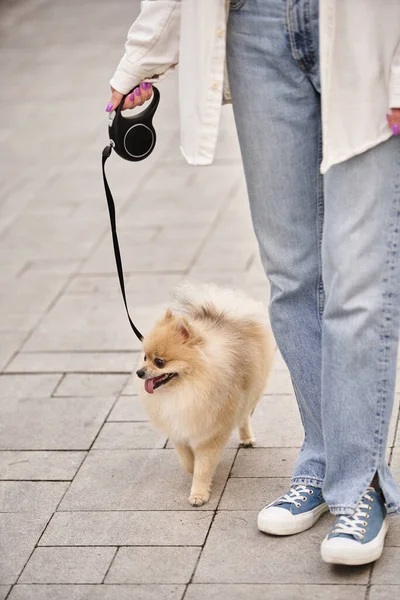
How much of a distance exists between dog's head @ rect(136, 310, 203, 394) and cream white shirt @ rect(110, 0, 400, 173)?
0.68 metres

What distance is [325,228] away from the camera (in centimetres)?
273

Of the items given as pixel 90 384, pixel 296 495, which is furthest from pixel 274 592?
pixel 90 384

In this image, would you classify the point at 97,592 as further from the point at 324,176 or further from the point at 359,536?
the point at 324,176

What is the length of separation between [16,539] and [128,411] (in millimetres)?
954

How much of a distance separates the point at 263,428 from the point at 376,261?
4.28 feet

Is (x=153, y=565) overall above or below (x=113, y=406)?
above

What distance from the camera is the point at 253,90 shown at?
2.80 m

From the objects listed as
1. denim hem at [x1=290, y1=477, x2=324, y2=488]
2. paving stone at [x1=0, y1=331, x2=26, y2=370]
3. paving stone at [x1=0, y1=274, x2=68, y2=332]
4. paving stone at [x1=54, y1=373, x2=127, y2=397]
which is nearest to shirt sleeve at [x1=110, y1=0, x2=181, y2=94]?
denim hem at [x1=290, y1=477, x2=324, y2=488]

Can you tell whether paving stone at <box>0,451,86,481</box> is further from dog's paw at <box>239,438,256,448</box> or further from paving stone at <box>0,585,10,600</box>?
paving stone at <box>0,585,10,600</box>

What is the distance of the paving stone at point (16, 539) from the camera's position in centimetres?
303

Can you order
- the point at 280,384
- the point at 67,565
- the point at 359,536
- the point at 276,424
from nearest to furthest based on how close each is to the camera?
the point at 359,536 < the point at 67,565 < the point at 276,424 < the point at 280,384

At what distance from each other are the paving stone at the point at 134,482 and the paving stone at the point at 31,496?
0.04 metres

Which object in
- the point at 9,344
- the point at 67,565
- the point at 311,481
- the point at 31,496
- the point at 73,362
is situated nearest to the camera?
the point at 67,565

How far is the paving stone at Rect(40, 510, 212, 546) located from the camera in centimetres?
312
